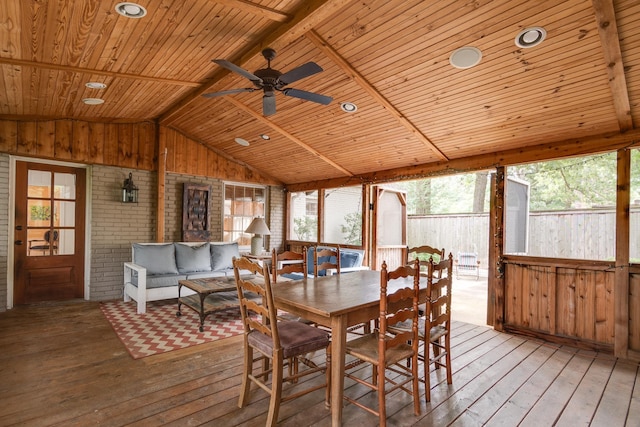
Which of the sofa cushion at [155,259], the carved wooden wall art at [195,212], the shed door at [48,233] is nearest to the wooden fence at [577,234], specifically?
the sofa cushion at [155,259]

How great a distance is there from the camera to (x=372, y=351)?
230 centimetres

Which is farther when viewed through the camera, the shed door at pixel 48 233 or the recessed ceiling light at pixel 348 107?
the shed door at pixel 48 233

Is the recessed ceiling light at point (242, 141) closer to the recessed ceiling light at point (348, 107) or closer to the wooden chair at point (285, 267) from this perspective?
the recessed ceiling light at point (348, 107)

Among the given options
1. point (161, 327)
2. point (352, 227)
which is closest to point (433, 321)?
point (161, 327)

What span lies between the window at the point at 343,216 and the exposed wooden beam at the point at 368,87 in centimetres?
379

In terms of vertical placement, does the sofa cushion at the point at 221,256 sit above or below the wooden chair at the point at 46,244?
below

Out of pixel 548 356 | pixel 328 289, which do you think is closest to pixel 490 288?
pixel 548 356

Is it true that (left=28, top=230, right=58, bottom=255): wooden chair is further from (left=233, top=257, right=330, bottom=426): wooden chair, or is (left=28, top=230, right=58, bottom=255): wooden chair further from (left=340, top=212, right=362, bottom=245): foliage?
(left=340, top=212, right=362, bottom=245): foliage

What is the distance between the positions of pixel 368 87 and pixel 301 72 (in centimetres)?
127

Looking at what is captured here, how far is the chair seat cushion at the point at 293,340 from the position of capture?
2225mm

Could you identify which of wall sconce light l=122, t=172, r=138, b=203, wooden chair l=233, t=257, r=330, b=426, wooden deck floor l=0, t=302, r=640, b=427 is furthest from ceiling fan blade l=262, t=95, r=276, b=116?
wall sconce light l=122, t=172, r=138, b=203

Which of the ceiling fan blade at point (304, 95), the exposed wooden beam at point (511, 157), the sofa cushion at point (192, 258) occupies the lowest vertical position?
the sofa cushion at point (192, 258)

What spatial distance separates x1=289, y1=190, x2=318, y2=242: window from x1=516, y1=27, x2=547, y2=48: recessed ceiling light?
5.59m

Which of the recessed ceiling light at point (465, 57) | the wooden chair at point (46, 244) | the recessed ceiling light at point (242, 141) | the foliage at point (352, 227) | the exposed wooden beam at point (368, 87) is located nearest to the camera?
the recessed ceiling light at point (465, 57)
